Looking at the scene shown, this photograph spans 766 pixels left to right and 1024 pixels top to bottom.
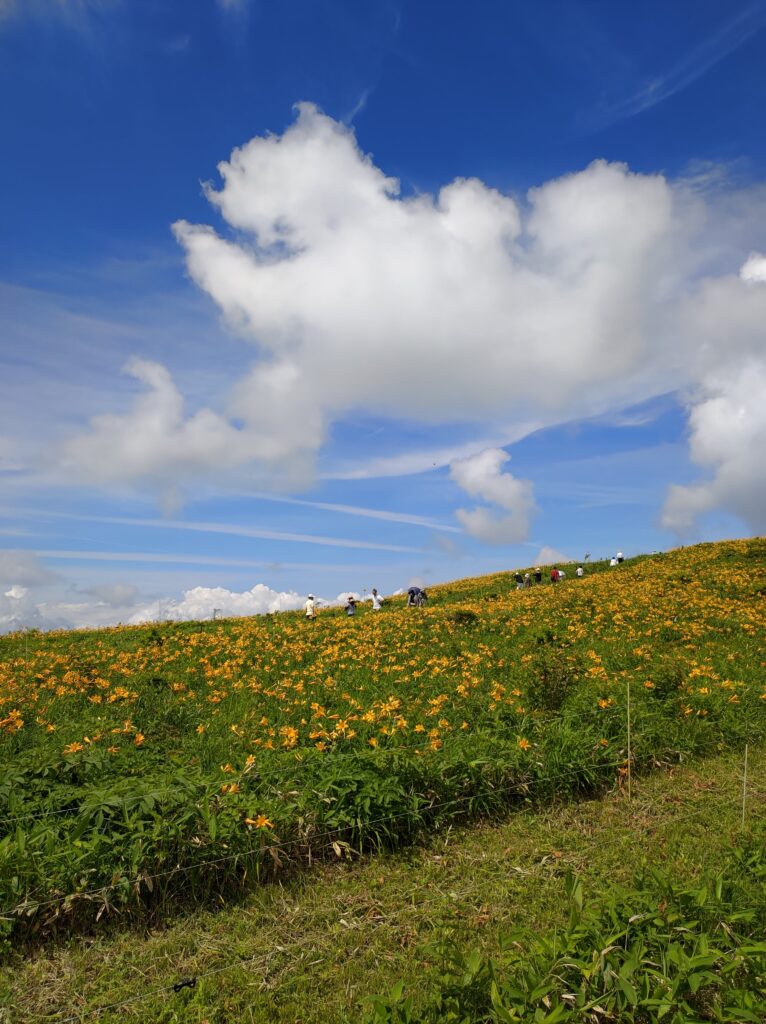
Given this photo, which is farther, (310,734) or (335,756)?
(310,734)

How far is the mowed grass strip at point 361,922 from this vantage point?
13.9ft

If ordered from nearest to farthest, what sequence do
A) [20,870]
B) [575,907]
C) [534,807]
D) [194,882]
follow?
[575,907], [20,870], [194,882], [534,807]

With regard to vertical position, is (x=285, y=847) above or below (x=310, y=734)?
below

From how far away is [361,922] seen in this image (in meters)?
5.00

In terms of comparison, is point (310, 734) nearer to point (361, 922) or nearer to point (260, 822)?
point (260, 822)

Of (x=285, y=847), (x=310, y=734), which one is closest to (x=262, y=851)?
(x=285, y=847)

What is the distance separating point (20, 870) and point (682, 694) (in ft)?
30.7

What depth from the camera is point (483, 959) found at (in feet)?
14.6

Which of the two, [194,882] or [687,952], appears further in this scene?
[194,882]

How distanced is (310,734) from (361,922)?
2918 mm

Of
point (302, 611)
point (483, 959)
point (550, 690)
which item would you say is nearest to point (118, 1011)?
point (483, 959)

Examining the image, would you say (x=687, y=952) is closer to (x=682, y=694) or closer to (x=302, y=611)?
(x=682, y=694)

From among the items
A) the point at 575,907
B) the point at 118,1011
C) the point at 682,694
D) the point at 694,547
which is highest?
the point at 694,547

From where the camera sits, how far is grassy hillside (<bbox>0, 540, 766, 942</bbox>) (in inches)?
207
